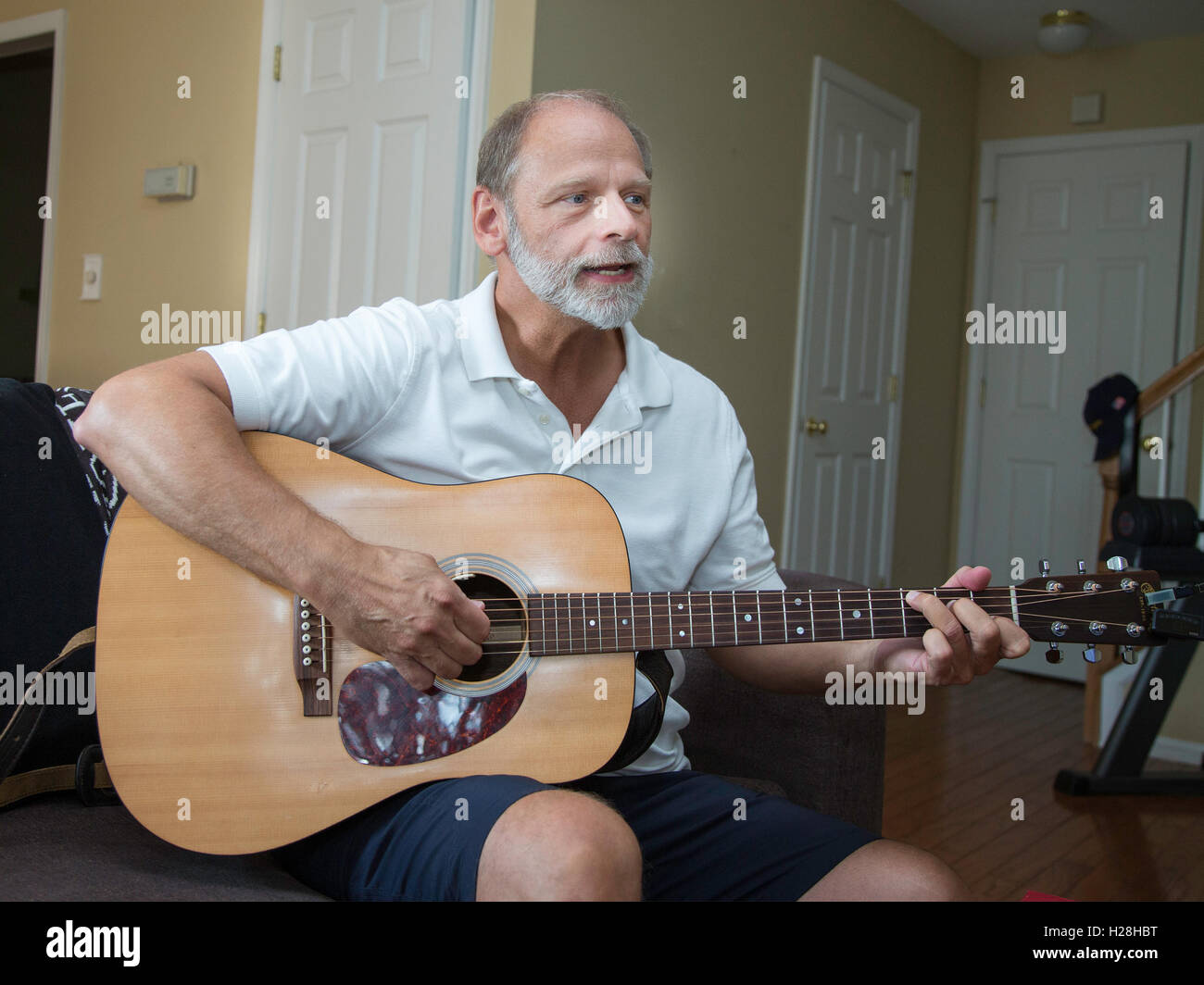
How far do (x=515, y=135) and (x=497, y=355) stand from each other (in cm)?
32

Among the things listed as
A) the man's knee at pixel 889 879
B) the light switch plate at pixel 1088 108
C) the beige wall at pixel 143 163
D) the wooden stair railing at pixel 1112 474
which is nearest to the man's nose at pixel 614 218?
the man's knee at pixel 889 879

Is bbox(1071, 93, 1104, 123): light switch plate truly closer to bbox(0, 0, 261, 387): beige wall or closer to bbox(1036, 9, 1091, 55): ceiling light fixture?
bbox(1036, 9, 1091, 55): ceiling light fixture

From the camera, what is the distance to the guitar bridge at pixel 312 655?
1.14 m

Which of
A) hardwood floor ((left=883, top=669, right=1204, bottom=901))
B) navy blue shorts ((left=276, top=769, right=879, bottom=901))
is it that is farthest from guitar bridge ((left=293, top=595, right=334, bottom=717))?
hardwood floor ((left=883, top=669, right=1204, bottom=901))

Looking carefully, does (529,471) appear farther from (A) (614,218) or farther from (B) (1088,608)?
(B) (1088,608)

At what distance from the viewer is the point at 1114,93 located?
480cm

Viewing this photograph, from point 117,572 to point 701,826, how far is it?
2.29ft

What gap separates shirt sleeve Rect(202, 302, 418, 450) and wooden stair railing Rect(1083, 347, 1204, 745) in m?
2.84

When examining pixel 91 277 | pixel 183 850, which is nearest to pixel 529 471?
pixel 183 850

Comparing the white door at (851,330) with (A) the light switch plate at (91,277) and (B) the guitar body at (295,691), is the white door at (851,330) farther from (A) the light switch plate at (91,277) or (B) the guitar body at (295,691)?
(B) the guitar body at (295,691)
